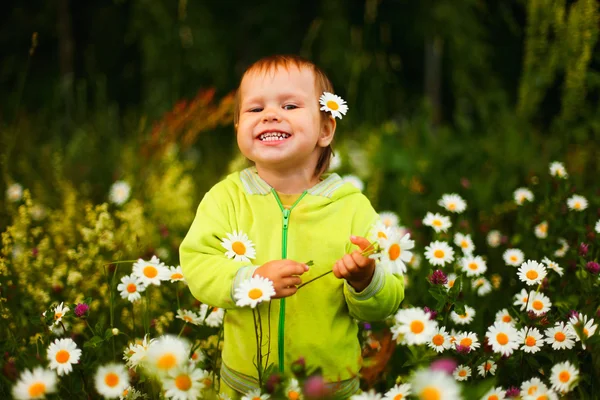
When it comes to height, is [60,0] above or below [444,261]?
above

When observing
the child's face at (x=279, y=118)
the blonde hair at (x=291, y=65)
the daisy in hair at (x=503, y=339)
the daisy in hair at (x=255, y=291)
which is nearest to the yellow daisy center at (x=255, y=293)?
the daisy in hair at (x=255, y=291)

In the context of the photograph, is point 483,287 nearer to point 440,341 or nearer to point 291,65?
point 440,341

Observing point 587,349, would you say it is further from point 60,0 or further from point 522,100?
point 60,0

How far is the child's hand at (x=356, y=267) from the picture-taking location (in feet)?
3.40

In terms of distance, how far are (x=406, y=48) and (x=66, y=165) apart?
148 inches

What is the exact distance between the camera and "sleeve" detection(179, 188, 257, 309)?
1095mm

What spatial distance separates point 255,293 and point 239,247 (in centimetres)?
17

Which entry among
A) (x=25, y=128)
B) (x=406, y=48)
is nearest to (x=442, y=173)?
(x=25, y=128)

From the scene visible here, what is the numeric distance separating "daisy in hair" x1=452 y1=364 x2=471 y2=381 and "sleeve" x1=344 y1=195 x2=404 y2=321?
20 cm

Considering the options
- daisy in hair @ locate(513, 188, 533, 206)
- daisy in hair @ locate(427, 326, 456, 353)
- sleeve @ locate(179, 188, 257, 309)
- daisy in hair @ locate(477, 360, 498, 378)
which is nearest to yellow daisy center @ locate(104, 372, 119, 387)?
sleeve @ locate(179, 188, 257, 309)

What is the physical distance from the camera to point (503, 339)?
1201mm

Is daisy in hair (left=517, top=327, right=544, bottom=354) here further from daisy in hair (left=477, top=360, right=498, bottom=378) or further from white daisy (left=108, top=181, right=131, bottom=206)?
Result: white daisy (left=108, top=181, right=131, bottom=206)

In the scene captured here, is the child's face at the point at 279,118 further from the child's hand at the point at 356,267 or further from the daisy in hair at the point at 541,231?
the daisy in hair at the point at 541,231

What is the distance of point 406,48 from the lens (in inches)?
215
